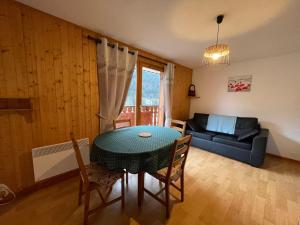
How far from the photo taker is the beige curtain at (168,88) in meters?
3.46

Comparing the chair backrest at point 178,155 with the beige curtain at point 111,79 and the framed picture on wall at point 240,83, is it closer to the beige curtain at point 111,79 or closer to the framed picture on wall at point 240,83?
the beige curtain at point 111,79

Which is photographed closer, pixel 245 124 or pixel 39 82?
pixel 39 82

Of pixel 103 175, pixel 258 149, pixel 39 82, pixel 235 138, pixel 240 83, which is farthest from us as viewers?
pixel 240 83

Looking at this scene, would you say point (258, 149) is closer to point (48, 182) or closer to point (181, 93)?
point (181, 93)

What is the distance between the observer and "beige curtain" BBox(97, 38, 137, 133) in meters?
2.23

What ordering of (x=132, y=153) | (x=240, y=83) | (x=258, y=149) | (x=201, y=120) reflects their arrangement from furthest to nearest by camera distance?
(x=201, y=120) → (x=240, y=83) → (x=258, y=149) → (x=132, y=153)

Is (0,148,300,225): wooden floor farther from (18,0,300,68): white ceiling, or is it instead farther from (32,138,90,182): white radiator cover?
(18,0,300,68): white ceiling

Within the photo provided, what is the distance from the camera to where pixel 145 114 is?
3.42 metres

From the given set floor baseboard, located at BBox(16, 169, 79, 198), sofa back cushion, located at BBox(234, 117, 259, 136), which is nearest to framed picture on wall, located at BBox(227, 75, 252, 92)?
sofa back cushion, located at BBox(234, 117, 259, 136)

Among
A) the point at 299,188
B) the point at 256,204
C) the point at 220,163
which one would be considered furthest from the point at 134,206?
the point at 299,188

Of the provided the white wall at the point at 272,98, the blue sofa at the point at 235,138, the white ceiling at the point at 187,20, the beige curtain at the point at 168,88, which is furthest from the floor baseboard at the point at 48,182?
the white wall at the point at 272,98

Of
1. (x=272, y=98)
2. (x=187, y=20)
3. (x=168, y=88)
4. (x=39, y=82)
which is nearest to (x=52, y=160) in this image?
(x=39, y=82)

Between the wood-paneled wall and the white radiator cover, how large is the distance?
0.11 metres

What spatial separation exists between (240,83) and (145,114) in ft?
8.51
